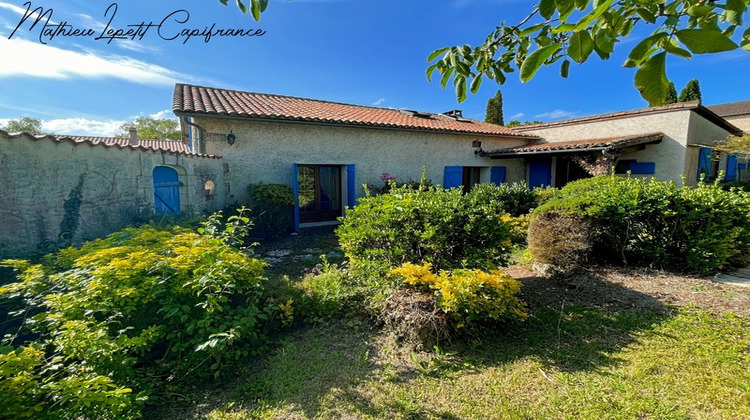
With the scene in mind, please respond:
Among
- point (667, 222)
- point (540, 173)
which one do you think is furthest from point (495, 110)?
point (667, 222)

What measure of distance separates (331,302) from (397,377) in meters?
1.30

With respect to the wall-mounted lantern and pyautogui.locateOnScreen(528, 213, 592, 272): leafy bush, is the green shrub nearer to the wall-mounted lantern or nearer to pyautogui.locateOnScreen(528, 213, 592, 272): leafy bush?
pyautogui.locateOnScreen(528, 213, 592, 272): leafy bush

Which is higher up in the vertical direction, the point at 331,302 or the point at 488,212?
the point at 488,212

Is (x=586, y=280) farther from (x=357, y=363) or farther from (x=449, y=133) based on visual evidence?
(x=449, y=133)

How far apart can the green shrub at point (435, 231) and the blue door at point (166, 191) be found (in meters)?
4.35

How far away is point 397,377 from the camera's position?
270 cm

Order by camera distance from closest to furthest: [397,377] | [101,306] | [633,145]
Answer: [101,306], [397,377], [633,145]

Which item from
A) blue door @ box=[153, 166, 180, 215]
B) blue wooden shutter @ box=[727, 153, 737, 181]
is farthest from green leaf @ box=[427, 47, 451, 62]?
blue wooden shutter @ box=[727, 153, 737, 181]


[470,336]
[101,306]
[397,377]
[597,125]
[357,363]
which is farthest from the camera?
[597,125]

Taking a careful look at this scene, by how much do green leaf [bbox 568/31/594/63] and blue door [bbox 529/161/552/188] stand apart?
12.9 metres

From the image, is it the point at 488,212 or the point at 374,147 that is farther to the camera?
the point at 374,147

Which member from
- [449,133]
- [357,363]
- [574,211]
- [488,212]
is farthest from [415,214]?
[449,133]

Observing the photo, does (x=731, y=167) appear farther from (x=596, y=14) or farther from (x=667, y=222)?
(x=596, y=14)

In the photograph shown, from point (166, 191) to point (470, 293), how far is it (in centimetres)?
610
